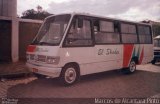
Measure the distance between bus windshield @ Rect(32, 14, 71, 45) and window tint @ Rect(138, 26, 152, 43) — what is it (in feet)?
19.0

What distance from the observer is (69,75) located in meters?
8.32

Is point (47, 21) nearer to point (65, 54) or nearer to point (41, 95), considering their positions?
point (65, 54)

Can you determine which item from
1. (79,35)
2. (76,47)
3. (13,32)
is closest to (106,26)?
(79,35)

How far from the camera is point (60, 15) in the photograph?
8875mm


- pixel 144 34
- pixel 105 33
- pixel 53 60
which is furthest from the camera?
pixel 144 34

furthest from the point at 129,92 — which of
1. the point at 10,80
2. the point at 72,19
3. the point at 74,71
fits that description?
the point at 10,80

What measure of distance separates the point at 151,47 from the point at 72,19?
708cm

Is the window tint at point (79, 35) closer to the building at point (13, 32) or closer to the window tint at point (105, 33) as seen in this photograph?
the window tint at point (105, 33)

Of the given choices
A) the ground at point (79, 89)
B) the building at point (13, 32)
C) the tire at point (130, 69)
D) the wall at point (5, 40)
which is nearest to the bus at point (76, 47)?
the tire at point (130, 69)

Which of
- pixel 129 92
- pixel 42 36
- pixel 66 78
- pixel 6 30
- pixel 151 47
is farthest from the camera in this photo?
pixel 6 30

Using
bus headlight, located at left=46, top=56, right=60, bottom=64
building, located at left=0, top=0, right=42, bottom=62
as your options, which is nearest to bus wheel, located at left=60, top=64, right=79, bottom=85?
bus headlight, located at left=46, top=56, right=60, bottom=64

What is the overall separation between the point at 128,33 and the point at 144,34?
179 cm

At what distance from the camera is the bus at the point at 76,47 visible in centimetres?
799

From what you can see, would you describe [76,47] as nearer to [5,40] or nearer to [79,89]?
[79,89]
